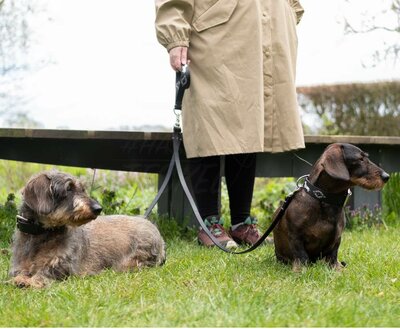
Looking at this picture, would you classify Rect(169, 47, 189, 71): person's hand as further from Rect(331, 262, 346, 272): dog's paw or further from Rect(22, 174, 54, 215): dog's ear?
Rect(331, 262, 346, 272): dog's paw

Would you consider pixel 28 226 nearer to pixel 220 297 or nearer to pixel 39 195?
pixel 39 195

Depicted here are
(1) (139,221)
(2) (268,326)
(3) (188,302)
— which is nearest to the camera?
(2) (268,326)

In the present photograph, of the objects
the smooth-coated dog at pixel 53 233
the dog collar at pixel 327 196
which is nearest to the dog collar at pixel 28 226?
the smooth-coated dog at pixel 53 233

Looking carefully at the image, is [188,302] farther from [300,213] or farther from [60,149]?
[60,149]

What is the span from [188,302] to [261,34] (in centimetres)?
235

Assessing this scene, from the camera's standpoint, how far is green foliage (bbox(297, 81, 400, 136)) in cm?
912

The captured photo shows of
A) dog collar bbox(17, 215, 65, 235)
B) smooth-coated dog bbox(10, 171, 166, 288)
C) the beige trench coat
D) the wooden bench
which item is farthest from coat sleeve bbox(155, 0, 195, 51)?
dog collar bbox(17, 215, 65, 235)

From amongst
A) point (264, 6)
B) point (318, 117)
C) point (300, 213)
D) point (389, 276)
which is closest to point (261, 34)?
point (264, 6)

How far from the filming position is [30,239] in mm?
3658

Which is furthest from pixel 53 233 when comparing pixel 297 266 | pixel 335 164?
pixel 335 164

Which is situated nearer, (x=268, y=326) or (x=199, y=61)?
(x=268, y=326)

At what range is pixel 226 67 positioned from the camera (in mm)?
4605

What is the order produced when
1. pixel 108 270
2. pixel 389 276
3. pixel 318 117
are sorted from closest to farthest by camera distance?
pixel 389 276
pixel 108 270
pixel 318 117

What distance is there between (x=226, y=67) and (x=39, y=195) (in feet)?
5.28
